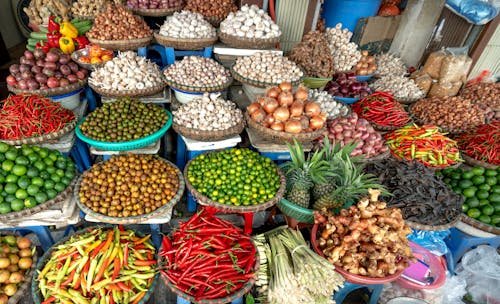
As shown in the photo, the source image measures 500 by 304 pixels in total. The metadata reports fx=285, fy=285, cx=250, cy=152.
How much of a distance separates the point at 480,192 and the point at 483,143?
1.10 metres

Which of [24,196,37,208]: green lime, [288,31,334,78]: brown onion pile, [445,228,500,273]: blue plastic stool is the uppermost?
[288,31,334,78]: brown onion pile

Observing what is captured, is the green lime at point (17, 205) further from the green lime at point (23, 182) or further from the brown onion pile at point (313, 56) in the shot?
the brown onion pile at point (313, 56)

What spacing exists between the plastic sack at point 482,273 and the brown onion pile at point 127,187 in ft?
10.5

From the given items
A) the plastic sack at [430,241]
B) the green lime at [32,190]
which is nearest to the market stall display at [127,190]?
the green lime at [32,190]

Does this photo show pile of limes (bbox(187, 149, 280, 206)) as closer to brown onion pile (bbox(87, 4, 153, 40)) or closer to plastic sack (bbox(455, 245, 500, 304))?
brown onion pile (bbox(87, 4, 153, 40))

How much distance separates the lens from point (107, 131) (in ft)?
8.93

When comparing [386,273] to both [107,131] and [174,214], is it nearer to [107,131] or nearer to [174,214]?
[174,214]

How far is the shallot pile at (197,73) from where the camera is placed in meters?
3.31

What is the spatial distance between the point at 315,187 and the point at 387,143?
1578 mm

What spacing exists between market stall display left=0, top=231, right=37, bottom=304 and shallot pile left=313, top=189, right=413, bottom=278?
236 centimetres

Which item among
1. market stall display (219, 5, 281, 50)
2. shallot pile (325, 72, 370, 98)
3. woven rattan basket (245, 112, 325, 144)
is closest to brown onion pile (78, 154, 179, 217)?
woven rattan basket (245, 112, 325, 144)

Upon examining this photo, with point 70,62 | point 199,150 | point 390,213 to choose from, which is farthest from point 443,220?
point 70,62

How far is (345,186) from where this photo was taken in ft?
8.53

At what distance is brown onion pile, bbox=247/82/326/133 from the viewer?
9.24ft
